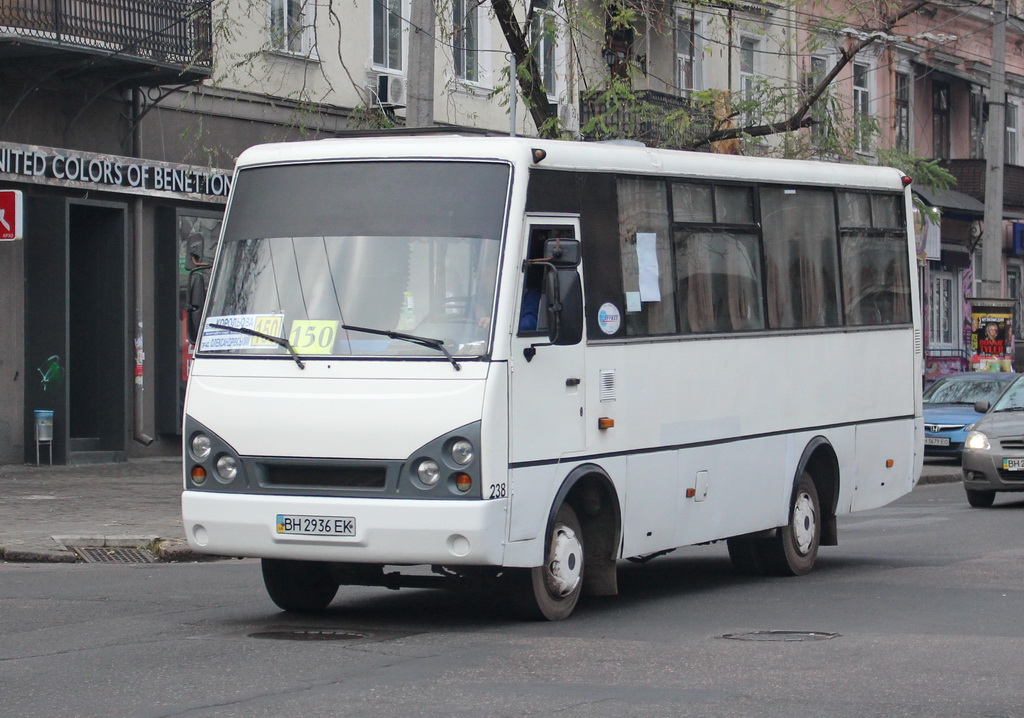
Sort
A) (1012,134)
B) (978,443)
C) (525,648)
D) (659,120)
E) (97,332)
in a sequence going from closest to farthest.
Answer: (525,648)
(978,443)
(659,120)
(97,332)
(1012,134)

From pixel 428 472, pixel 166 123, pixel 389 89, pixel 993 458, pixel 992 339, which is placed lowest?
pixel 993 458

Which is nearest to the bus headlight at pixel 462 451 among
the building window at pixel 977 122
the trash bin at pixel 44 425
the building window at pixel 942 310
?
the trash bin at pixel 44 425

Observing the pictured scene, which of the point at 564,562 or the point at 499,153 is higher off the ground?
the point at 499,153

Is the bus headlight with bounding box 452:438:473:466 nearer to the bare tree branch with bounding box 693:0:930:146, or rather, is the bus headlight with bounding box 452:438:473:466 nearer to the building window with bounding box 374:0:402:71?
the bare tree branch with bounding box 693:0:930:146

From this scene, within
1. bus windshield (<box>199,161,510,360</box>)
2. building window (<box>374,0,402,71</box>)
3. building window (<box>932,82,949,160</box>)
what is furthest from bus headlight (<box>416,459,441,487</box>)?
building window (<box>932,82,949,160</box>)

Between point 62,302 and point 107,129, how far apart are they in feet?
7.93

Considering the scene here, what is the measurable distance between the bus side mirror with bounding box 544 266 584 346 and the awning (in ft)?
107

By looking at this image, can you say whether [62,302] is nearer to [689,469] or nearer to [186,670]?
[689,469]

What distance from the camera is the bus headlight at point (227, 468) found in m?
9.60

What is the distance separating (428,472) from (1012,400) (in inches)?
545

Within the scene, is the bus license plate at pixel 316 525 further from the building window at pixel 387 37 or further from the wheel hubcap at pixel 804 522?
the building window at pixel 387 37

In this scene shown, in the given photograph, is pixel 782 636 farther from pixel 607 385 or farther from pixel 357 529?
pixel 357 529

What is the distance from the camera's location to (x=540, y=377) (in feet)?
32.0

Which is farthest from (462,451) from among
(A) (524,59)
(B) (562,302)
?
(A) (524,59)
